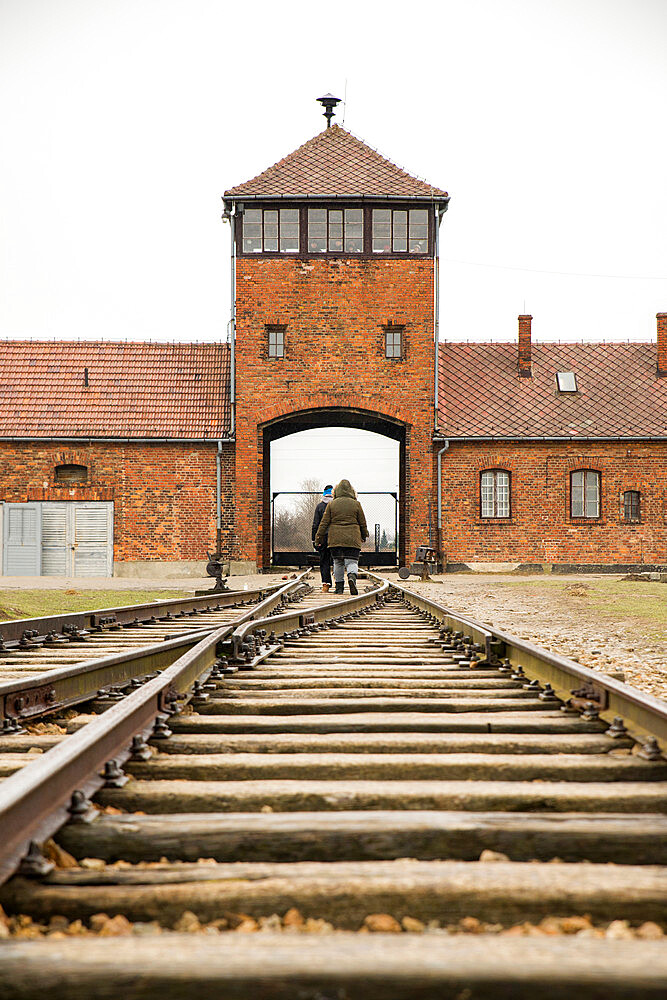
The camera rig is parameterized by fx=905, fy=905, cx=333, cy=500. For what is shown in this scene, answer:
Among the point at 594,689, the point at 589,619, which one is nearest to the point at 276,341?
the point at 589,619

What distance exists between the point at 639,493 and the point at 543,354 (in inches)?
229

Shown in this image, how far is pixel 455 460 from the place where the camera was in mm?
25859

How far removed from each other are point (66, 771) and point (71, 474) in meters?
24.2

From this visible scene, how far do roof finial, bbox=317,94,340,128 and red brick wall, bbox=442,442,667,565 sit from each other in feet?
37.5

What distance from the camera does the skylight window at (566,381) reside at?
27844mm

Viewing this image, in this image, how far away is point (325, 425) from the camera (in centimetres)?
2791

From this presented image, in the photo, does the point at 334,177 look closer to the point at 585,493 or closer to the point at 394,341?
the point at 394,341

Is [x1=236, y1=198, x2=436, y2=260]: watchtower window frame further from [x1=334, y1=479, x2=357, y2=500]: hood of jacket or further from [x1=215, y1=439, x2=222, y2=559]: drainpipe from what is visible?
[x1=334, y1=479, x2=357, y2=500]: hood of jacket

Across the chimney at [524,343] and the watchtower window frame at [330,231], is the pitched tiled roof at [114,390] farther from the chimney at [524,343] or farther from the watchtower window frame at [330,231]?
the chimney at [524,343]

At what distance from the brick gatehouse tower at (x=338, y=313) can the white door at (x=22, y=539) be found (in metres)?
5.69

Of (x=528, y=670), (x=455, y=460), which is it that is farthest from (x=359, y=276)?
(x=528, y=670)

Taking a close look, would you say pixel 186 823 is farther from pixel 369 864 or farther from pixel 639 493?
pixel 639 493

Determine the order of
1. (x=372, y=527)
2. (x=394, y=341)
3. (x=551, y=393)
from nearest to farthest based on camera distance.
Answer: (x=394, y=341) → (x=551, y=393) → (x=372, y=527)

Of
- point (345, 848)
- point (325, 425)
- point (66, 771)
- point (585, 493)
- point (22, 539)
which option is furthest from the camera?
point (325, 425)
